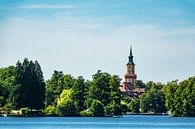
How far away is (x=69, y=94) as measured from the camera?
449 ft

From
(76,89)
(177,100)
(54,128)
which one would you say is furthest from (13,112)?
(54,128)

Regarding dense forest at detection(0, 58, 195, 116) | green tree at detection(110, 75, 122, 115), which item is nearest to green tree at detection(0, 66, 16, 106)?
dense forest at detection(0, 58, 195, 116)

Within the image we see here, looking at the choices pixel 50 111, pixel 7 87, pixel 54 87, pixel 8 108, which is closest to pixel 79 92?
pixel 50 111

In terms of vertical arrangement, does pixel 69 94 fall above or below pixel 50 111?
above

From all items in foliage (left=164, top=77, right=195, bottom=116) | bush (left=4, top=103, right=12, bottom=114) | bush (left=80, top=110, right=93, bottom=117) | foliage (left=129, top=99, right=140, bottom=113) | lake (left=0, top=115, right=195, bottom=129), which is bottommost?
lake (left=0, top=115, right=195, bottom=129)

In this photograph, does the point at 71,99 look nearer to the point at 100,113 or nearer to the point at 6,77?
the point at 100,113

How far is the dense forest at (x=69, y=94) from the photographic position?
133 meters

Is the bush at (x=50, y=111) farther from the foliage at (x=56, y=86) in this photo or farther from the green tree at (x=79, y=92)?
the foliage at (x=56, y=86)

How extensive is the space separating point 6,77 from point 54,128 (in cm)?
6690

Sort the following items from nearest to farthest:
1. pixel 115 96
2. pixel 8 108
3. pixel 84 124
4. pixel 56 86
→ pixel 84 124, pixel 8 108, pixel 115 96, pixel 56 86

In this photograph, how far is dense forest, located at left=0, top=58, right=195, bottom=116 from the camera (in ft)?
438

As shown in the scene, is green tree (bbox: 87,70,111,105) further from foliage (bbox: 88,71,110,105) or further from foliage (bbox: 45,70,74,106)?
foliage (bbox: 45,70,74,106)

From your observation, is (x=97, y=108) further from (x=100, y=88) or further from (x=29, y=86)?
(x=29, y=86)

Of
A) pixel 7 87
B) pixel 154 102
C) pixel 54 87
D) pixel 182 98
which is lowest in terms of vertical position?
pixel 182 98
